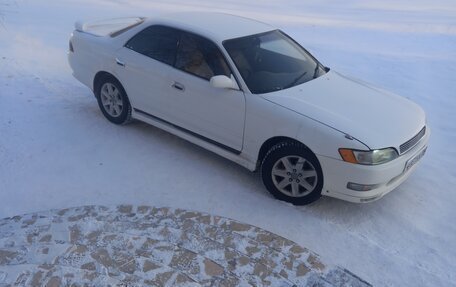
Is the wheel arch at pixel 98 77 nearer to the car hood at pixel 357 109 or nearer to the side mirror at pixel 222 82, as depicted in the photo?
the side mirror at pixel 222 82

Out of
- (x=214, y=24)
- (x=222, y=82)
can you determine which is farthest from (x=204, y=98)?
(x=214, y=24)

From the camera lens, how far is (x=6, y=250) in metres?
3.50

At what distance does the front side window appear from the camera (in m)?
4.56

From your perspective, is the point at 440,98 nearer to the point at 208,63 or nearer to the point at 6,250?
the point at 208,63

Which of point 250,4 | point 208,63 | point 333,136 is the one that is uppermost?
point 208,63

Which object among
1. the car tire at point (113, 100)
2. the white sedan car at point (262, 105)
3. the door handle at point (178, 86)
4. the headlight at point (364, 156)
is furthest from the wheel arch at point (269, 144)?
the car tire at point (113, 100)

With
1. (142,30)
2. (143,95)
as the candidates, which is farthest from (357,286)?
(142,30)

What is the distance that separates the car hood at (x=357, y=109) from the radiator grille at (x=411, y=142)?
4cm

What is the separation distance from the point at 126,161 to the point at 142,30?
1.61 metres

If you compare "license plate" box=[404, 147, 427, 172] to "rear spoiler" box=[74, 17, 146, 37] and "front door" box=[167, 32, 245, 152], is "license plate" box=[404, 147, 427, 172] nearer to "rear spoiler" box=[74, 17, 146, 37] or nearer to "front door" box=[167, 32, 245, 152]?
"front door" box=[167, 32, 245, 152]

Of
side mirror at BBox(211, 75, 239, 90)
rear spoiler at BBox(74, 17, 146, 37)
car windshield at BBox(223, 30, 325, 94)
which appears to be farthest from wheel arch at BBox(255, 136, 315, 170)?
rear spoiler at BBox(74, 17, 146, 37)

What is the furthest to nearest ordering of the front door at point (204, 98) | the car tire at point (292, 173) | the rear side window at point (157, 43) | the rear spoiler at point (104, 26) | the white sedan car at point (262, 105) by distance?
1. the rear spoiler at point (104, 26)
2. the rear side window at point (157, 43)
3. the front door at point (204, 98)
4. the car tire at point (292, 173)
5. the white sedan car at point (262, 105)

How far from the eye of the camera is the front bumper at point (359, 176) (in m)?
3.85

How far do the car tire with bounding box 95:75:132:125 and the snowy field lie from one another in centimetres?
16
